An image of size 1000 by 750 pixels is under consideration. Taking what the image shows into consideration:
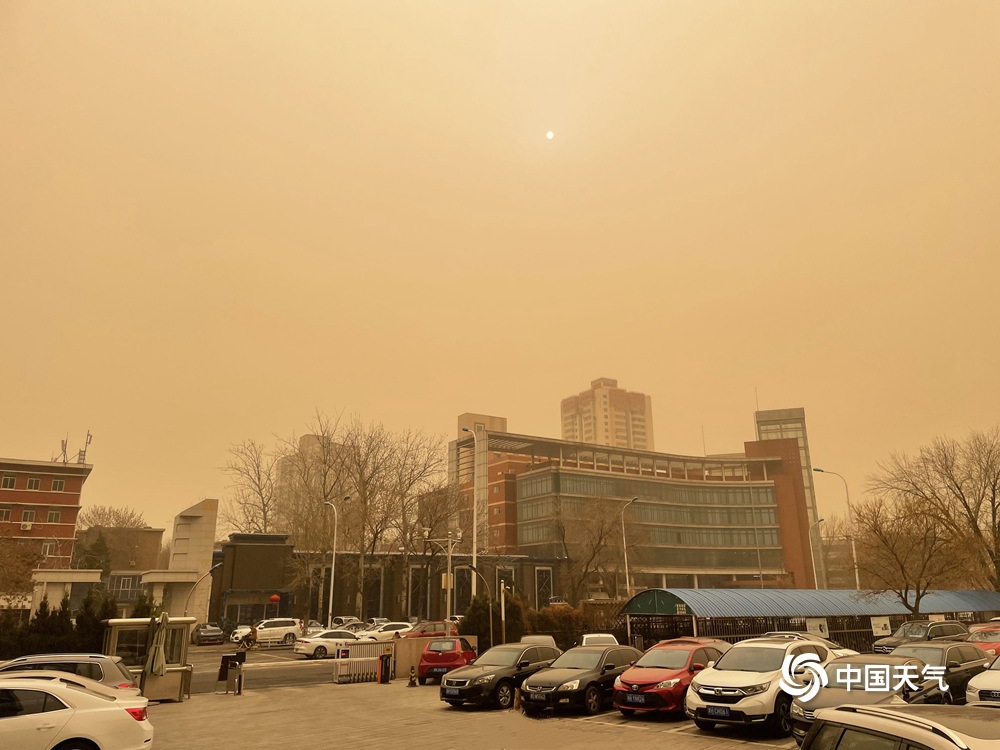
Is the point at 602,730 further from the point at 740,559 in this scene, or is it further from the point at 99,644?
the point at 740,559

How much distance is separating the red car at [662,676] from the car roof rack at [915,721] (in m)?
10.4

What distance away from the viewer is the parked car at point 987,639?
20.2 meters

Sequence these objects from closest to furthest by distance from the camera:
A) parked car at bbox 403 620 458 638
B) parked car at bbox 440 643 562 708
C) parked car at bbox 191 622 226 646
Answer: parked car at bbox 440 643 562 708 < parked car at bbox 403 620 458 638 < parked car at bbox 191 622 226 646

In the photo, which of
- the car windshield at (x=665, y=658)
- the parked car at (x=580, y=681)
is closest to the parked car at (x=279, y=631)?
the parked car at (x=580, y=681)

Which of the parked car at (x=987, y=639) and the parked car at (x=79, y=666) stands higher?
the parked car at (x=79, y=666)

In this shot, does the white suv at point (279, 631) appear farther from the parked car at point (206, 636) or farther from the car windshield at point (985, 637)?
the car windshield at point (985, 637)

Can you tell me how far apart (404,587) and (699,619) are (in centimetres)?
3695

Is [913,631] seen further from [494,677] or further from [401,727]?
[401,727]

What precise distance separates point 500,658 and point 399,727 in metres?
4.42

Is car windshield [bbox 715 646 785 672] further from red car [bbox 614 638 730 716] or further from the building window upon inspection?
the building window

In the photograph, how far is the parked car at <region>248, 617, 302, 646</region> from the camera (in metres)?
44.0

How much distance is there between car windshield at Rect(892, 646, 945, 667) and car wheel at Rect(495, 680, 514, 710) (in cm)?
936

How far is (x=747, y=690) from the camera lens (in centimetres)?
1276

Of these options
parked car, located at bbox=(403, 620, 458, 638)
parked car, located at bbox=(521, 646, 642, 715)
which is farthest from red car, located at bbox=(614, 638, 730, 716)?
parked car, located at bbox=(403, 620, 458, 638)
